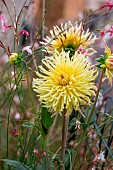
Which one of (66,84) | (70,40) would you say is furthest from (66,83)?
(70,40)

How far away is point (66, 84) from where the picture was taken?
55 cm

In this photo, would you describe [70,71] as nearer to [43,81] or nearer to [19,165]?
[43,81]

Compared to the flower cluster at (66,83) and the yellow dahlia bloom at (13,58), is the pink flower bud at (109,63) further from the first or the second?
the yellow dahlia bloom at (13,58)

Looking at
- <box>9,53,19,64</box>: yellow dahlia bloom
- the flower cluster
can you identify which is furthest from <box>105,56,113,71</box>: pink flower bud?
<box>9,53,19,64</box>: yellow dahlia bloom

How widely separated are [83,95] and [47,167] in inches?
5.8

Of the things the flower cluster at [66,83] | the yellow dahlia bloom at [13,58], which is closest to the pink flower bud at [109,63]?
the flower cluster at [66,83]

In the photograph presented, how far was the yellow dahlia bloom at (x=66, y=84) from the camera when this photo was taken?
0.53m

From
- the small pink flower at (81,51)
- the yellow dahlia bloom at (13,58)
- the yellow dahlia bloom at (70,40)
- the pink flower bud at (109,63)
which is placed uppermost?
the yellow dahlia bloom at (70,40)

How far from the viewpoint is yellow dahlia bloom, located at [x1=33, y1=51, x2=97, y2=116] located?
534 mm

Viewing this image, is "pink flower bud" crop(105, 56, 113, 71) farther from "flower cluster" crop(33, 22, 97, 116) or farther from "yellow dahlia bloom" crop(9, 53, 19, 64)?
"yellow dahlia bloom" crop(9, 53, 19, 64)

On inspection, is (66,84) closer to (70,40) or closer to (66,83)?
(66,83)

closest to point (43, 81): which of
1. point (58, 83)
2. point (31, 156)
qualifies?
point (58, 83)

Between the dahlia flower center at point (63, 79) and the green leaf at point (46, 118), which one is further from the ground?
the dahlia flower center at point (63, 79)

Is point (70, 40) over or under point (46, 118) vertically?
over
